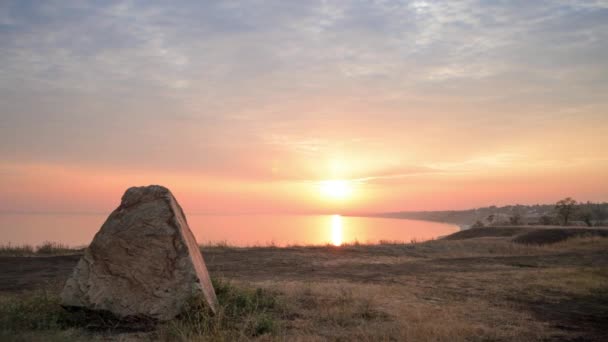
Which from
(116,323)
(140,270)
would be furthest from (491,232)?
(116,323)

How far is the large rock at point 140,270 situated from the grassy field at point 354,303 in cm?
26

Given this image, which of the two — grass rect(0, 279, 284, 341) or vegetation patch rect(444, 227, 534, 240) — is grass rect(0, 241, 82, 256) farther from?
vegetation patch rect(444, 227, 534, 240)

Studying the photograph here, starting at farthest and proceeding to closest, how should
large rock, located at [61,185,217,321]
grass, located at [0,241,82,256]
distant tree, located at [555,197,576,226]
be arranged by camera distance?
distant tree, located at [555,197,576,226] → grass, located at [0,241,82,256] → large rock, located at [61,185,217,321]

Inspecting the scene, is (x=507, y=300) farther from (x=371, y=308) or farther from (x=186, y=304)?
(x=186, y=304)

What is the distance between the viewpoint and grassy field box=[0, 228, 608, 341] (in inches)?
271

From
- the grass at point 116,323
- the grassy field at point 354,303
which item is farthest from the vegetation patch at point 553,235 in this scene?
the grass at point 116,323

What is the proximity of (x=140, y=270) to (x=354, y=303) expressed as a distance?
407 centimetres

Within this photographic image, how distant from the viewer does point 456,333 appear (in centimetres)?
699

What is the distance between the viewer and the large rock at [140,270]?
23.9 feet

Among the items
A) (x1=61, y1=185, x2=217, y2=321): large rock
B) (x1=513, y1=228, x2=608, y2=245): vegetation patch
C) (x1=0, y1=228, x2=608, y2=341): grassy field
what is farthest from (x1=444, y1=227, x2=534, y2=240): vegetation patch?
(x1=61, y1=185, x2=217, y2=321): large rock

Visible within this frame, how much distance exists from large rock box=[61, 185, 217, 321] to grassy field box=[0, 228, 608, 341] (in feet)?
0.86

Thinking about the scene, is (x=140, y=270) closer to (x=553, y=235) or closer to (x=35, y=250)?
(x=35, y=250)

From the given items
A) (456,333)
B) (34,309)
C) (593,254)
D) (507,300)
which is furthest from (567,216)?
(34,309)

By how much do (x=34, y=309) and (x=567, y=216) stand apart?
2126 inches
